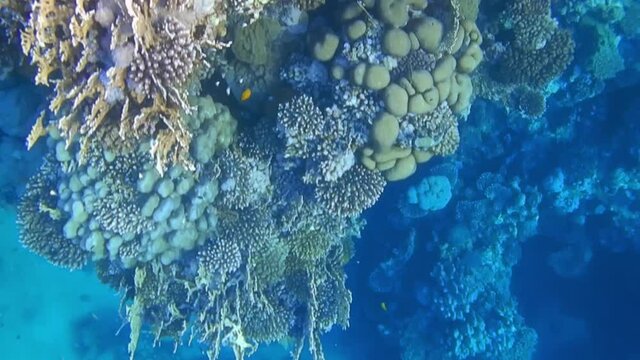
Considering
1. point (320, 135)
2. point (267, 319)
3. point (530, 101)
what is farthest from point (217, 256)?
point (530, 101)

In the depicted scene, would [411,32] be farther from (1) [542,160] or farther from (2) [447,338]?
(2) [447,338]

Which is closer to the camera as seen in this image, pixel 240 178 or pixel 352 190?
pixel 352 190

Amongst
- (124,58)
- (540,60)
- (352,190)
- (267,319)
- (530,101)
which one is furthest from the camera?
(530,101)

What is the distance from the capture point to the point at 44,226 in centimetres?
673

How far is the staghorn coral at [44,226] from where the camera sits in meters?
6.59

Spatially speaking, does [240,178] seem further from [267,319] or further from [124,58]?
[267,319]

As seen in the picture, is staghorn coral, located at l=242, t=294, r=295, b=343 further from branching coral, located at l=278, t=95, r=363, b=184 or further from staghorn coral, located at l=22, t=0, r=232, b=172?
staghorn coral, located at l=22, t=0, r=232, b=172

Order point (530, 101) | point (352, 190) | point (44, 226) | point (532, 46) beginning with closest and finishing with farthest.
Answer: point (352, 190) < point (44, 226) < point (532, 46) < point (530, 101)

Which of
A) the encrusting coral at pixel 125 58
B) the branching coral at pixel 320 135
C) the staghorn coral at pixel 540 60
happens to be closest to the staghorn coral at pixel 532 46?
the staghorn coral at pixel 540 60

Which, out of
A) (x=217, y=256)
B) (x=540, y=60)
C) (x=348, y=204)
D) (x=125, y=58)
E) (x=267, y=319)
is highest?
(x=125, y=58)

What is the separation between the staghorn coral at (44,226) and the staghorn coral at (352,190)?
3.29 meters

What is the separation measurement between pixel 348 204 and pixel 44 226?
3965 millimetres

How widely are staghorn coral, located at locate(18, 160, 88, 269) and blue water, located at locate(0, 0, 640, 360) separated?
3 centimetres

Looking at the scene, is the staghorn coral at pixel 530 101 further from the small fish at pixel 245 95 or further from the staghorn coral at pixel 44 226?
the staghorn coral at pixel 44 226
